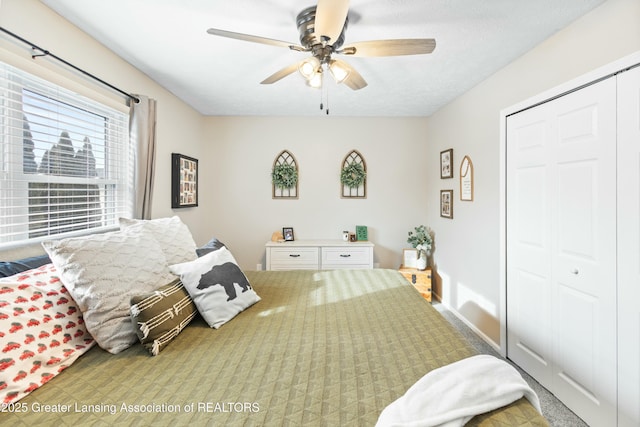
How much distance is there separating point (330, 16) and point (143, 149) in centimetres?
195

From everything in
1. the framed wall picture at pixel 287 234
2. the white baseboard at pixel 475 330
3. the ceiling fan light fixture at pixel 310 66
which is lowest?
the white baseboard at pixel 475 330

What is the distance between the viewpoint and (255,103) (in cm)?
351

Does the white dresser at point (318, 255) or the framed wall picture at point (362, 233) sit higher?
the framed wall picture at point (362, 233)

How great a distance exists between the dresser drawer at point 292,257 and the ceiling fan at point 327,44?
231 cm

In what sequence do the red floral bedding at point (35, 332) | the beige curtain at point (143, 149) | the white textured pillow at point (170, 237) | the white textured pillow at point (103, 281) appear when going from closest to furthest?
the red floral bedding at point (35, 332), the white textured pillow at point (103, 281), the white textured pillow at point (170, 237), the beige curtain at point (143, 149)

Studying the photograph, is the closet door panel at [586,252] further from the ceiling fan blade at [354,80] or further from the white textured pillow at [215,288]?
the white textured pillow at [215,288]

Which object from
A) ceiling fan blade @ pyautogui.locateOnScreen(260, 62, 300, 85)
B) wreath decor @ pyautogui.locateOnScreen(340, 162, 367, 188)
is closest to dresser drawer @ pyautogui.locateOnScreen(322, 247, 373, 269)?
wreath decor @ pyautogui.locateOnScreen(340, 162, 367, 188)

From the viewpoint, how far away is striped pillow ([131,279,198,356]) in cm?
124

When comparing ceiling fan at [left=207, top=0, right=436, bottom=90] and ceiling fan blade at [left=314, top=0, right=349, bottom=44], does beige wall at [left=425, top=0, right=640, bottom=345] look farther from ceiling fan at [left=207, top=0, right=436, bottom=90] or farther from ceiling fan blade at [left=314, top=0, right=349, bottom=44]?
ceiling fan blade at [left=314, top=0, right=349, bottom=44]

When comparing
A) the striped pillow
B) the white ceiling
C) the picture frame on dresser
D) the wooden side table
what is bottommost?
the wooden side table

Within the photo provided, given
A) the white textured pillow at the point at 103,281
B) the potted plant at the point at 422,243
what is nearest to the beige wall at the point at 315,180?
the potted plant at the point at 422,243

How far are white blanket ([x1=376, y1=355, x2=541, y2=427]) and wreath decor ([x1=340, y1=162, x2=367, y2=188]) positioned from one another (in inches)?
127

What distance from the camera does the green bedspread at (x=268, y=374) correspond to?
88 cm

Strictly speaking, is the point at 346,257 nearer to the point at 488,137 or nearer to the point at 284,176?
the point at 284,176
